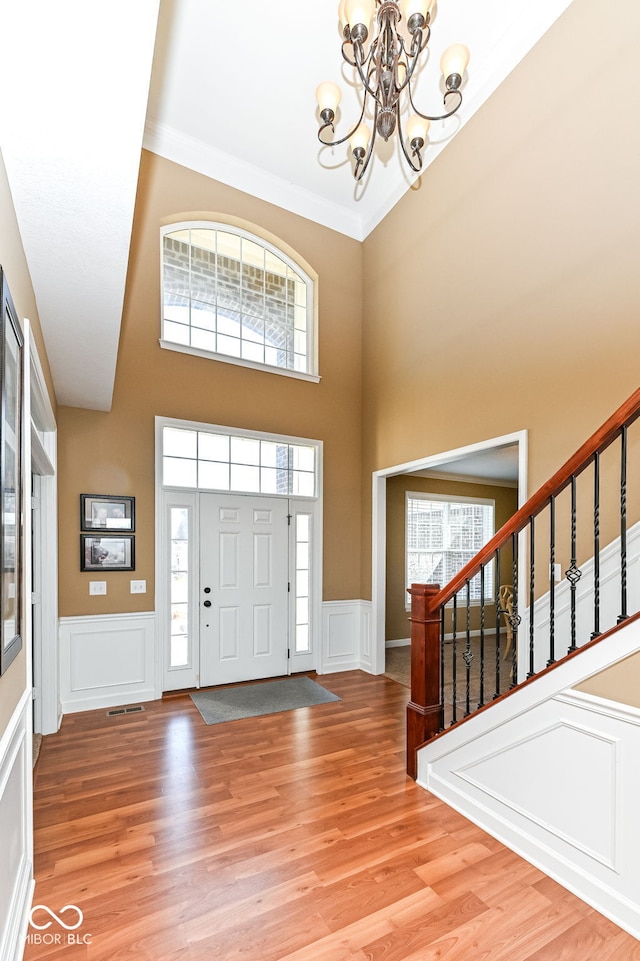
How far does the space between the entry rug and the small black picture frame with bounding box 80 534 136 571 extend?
1357mm

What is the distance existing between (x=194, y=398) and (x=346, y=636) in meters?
3.01

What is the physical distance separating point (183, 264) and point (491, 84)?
313 cm

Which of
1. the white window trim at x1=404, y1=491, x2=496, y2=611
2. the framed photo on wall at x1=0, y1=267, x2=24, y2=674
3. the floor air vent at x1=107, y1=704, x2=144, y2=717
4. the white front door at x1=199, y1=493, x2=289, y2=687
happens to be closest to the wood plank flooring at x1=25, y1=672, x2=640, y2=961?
the floor air vent at x1=107, y1=704, x2=144, y2=717

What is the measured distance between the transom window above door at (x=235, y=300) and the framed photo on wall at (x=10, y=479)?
2953 millimetres

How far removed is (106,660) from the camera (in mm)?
4121

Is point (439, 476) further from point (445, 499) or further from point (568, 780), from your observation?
point (568, 780)

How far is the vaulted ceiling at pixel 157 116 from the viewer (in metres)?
1.22

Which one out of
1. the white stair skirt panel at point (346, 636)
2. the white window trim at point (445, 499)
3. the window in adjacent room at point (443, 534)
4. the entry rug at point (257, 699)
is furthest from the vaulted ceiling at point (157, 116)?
the window in adjacent room at point (443, 534)

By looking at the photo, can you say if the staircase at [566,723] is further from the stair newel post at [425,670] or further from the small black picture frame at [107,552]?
the small black picture frame at [107,552]

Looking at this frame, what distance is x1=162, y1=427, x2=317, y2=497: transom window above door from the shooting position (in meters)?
4.59

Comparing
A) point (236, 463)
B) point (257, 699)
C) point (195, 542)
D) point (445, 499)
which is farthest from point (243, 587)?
point (445, 499)

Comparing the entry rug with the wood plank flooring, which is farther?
the entry rug

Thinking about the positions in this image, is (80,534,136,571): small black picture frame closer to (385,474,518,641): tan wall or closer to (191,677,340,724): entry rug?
(191,677,340,724): entry rug

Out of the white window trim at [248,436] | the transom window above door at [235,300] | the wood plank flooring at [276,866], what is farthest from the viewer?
the transom window above door at [235,300]
